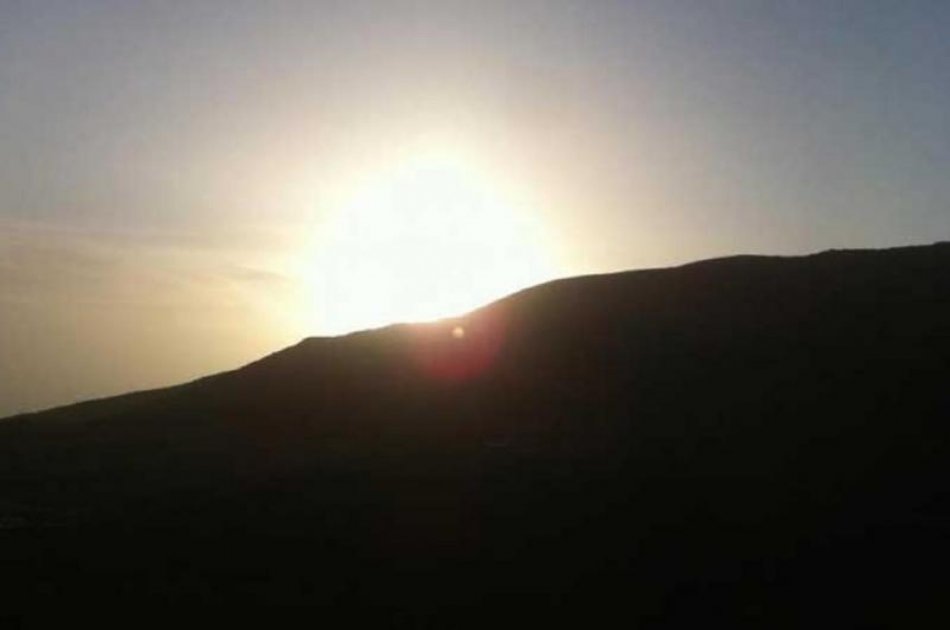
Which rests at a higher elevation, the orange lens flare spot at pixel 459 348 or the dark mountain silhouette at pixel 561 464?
the orange lens flare spot at pixel 459 348

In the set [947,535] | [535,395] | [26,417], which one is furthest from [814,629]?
[26,417]

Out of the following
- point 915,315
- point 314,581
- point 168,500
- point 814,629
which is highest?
point 915,315

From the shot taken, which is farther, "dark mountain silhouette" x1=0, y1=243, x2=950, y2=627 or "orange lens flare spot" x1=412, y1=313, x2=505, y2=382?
"orange lens flare spot" x1=412, y1=313, x2=505, y2=382

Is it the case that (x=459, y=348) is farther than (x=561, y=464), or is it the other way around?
(x=459, y=348)

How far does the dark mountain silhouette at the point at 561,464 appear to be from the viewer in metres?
20.0

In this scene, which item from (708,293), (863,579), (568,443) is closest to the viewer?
(863,579)

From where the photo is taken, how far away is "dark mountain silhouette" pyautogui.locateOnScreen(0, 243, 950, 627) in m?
20.0

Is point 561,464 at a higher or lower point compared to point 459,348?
lower

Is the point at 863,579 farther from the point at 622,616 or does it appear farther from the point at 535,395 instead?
the point at 535,395

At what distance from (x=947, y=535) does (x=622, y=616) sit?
622 centimetres

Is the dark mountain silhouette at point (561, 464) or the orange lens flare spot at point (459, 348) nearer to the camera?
the dark mountain silhouette at point (561, 464)

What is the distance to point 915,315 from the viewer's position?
3497 cm

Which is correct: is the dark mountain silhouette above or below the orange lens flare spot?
below

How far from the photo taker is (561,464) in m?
26.2
